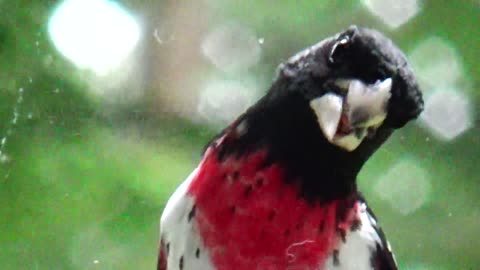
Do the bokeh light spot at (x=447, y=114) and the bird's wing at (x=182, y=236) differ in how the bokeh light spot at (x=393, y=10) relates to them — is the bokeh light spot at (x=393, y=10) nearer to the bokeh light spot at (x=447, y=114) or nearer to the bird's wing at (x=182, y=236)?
the bokeh light spot at (x=447, y=114)

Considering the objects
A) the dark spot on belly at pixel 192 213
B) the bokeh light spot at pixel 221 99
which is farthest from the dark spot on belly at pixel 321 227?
the bokeh light spot at pixel 221 99

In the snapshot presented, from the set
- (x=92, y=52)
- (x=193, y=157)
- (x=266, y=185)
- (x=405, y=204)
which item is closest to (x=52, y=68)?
(x=92, y=52)

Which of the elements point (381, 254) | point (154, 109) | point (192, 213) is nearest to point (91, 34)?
point (154, 109)

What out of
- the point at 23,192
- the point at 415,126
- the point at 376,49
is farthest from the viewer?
the point at 415,126

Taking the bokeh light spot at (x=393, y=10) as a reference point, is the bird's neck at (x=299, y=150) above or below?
below

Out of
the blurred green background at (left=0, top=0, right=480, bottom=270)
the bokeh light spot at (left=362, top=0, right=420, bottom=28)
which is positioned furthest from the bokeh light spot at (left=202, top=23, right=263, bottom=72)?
the bokeh light spot at (left=362, top=0, right=420, bottom=28)

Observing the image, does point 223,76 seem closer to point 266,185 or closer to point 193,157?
point 193,157
